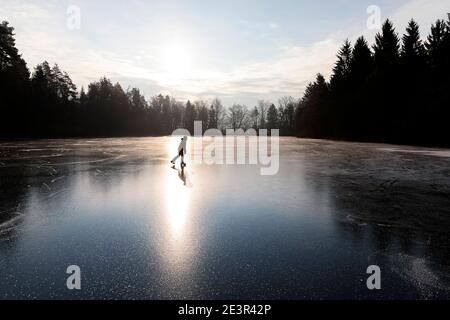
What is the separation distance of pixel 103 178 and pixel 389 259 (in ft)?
33.7

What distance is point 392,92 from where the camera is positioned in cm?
4747

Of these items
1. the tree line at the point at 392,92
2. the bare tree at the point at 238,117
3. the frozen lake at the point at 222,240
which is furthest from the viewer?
the bare tree at the point at 238,117

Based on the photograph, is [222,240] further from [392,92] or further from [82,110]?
[82,110]

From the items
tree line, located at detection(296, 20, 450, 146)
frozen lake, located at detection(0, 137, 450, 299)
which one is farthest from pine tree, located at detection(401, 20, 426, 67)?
frozen lake, located at detection(0, 137, 450, 299)

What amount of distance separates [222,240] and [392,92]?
1992 inches

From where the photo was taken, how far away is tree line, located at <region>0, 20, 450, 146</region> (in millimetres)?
41156

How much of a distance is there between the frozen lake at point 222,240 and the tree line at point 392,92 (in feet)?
114

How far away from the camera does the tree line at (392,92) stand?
1538 inches

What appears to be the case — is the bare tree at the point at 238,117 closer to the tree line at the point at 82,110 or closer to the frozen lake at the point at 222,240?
the tree line at the point at 82,110

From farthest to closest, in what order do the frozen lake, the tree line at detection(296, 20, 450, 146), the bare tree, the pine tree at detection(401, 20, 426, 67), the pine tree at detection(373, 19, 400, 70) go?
the bare tree < the pine tree at detection(373, 19, 400, 70) < the pine tree at detection(401, 20, 426, 67) < the tree line at detection(296, 20, 450, 146) < the frozen lake

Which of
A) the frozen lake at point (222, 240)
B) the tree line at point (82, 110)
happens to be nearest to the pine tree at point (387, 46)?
the frozen lake at point (222, 240)

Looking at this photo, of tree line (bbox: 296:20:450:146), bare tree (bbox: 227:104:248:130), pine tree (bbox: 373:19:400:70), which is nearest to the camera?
tree line (bbox: 296:20:450:146)

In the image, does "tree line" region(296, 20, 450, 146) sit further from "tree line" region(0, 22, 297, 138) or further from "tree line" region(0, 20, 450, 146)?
"tree line" region(0, 22, 297, 138)

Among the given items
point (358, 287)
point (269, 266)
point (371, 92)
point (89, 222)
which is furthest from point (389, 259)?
point (371, 92)
